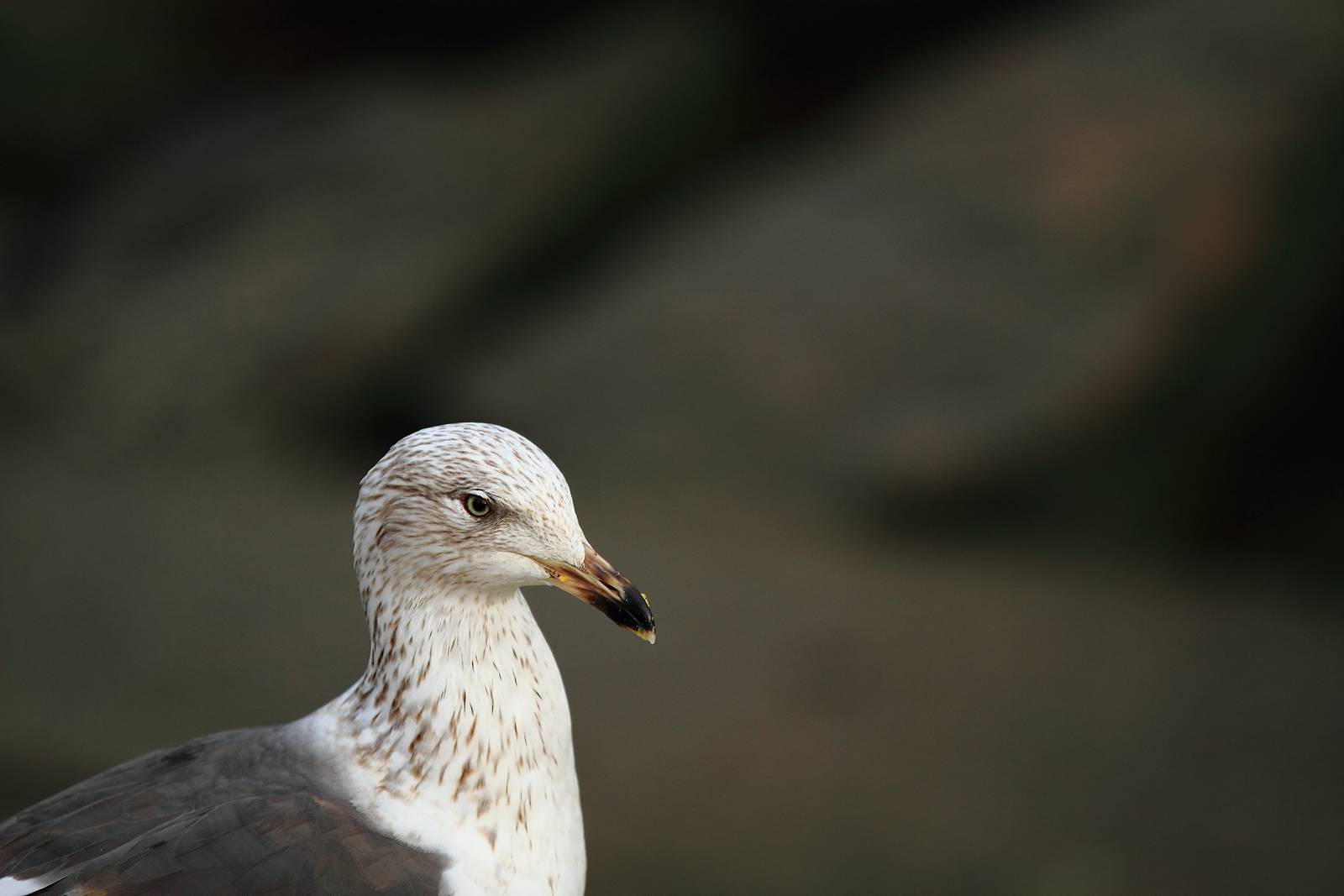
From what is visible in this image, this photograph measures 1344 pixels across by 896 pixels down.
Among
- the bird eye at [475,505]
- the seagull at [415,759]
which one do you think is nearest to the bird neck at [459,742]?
the seagull at [415,759]

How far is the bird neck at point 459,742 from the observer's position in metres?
1.93

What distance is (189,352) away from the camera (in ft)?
15.1

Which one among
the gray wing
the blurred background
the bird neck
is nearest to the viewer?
the gray wing

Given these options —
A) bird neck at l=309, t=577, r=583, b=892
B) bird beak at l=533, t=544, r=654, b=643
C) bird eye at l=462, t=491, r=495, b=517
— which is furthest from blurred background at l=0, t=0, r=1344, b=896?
bird eye at l=462, t=491, r=495, b=517

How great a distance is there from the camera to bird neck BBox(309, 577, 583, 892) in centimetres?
193

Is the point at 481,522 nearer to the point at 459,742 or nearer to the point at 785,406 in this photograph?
the point at 459,742

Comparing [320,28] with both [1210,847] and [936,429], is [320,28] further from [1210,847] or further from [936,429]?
[1210,847]

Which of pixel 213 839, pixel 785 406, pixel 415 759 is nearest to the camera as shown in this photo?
pixel 213 839

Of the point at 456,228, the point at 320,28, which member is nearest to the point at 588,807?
the point at 456,228

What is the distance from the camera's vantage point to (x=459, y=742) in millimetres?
1941

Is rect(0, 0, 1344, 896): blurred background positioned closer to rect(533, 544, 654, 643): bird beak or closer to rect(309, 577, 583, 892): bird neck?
rect(309, 577, 583, 892): bird neck

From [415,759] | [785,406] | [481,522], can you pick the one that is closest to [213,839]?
[415,759]

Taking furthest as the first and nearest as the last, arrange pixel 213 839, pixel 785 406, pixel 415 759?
pixel 785 406, pixel 415 759, pixel 213 839

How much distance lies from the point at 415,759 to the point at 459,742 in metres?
0.06
